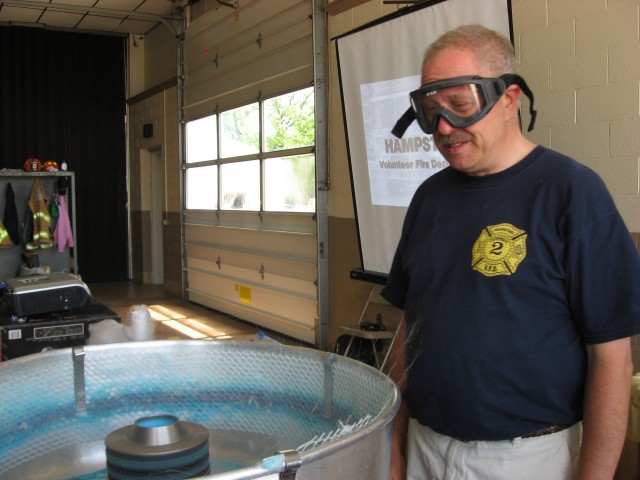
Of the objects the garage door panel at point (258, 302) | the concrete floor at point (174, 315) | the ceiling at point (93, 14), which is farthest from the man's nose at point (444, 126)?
the ceiling at point (93, 14)

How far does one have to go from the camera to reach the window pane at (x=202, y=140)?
753 cm

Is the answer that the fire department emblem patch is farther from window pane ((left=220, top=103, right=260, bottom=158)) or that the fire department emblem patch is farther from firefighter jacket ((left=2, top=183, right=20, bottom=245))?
→ firefighter jacket ((left=2, top=183, right=20, bottom=245))

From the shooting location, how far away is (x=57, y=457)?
1100mm

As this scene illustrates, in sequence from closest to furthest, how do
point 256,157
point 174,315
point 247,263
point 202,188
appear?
point 256,157 < point 247,263 < point 174,315 < point 202,188

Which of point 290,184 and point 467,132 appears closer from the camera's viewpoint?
point 467,132

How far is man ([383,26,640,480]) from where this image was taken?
1.07 m

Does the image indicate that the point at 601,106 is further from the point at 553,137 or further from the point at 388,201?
the point at 388,201

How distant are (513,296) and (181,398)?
2.05ft

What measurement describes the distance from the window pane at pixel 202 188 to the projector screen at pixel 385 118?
10.8 feet

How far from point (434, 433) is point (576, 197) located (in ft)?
1.71

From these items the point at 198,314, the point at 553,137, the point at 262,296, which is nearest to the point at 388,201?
the point at 553,137

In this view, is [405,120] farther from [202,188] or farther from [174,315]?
[202,188]

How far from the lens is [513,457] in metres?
1.17

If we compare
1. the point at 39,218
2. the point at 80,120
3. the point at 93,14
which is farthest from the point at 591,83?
the point at 80,120
